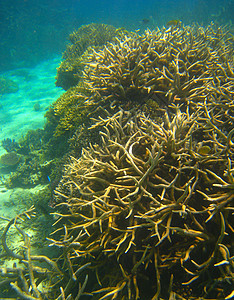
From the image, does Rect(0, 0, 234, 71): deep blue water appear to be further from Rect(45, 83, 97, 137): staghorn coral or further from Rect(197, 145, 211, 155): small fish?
Rect(197, 145, 211, 155): small fish

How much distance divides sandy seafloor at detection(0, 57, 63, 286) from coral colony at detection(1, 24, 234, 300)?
1.71 m

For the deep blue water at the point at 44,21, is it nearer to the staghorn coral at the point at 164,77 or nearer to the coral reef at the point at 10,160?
the coral reef at the point at 10,160

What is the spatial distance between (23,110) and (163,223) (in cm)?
1142

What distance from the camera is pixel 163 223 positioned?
1735mm

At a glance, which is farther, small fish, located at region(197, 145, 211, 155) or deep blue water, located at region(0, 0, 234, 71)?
deep blue water, located at region(0, 0, 234, 71)

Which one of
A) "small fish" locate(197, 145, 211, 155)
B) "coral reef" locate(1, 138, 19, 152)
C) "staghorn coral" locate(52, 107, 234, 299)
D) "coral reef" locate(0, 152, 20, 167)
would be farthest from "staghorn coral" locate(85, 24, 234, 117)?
"coral reef" locate(1, 138, 19, 152)

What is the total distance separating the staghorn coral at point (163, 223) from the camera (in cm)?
156

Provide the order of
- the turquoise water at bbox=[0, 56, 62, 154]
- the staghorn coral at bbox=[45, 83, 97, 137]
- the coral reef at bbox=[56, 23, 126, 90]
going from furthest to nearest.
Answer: the turquoise water at bbox=[0, 56, 62, 154], the coral reef at bbox=[56, 23, 126, 90], the staghorn coral at bbox=[45, 83, 97, 137]

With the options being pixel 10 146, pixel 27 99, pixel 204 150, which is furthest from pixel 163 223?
pixel 27 99

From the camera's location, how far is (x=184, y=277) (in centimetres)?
164

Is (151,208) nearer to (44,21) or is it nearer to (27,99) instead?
(27,99)

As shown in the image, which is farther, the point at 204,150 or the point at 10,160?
the point at 10,160

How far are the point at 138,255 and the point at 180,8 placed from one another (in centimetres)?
3086

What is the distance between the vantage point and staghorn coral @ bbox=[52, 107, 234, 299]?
1556 mm
